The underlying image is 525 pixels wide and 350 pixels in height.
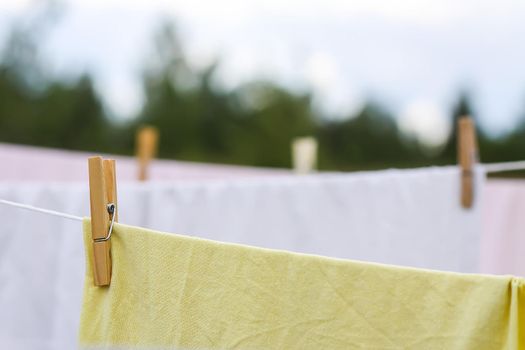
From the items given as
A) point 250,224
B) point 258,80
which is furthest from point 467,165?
point 258,80

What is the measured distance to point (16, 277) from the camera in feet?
4.58

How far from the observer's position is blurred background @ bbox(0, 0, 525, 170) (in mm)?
9852

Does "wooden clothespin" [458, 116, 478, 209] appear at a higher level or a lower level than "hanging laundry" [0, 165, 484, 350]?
higher

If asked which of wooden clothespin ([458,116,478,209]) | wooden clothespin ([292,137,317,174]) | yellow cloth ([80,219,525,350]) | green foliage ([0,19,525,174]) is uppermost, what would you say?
green foliage ([0,19,525,174])

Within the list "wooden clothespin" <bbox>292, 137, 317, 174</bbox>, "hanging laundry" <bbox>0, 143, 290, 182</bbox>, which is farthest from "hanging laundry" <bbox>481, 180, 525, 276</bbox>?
"hanging laundry" <bbox>0, 143, 290, 182</bbox>

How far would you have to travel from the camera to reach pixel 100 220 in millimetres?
834

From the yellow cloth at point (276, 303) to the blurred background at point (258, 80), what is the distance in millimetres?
8288

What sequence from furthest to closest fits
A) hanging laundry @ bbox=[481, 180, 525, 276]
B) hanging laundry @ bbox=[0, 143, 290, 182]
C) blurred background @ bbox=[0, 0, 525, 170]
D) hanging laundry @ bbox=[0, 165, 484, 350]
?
blurred background @ bbox=[0, 0, 525, 170] → hanging laundry @ bbox=[0, 143, 290, 182] → hanging laundry @ bbox=[481, 180, 525, 276] → hanging laundry @ bbox=[0, 165, 484, 350]

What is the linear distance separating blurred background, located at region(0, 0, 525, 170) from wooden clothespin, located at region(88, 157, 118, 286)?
27.3 feet

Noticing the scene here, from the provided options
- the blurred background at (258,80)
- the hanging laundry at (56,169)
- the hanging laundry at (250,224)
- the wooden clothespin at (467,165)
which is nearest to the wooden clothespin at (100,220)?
the hanging laundry at (250,224)

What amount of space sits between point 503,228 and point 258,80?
28.9ft

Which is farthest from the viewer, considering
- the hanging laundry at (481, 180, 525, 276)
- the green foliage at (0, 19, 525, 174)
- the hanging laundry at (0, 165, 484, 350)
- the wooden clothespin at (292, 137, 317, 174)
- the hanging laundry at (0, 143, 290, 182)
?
the green foliage at (0, 19, 525, 174)

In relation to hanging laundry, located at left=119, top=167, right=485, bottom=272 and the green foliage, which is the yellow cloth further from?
the green foliage

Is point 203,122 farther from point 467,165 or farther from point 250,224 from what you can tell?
point 467,165
